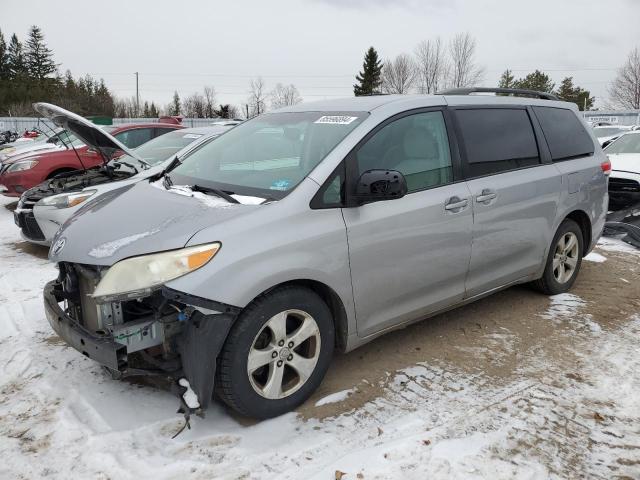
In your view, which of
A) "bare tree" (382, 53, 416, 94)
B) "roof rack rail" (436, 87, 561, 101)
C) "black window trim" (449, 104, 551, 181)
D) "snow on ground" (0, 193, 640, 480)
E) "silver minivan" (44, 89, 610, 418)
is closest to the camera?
"snow on ground" (0, 193, 640, 480)

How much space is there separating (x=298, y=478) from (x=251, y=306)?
2.80 feet

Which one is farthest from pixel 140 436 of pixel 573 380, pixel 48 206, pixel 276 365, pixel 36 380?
pixel 48 206

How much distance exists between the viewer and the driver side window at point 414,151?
3338 millimetres

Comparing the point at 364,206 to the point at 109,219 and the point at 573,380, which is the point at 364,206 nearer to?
the point at 109,219

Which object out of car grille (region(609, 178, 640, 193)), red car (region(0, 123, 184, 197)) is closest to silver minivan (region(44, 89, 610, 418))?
car grille (region(609, 178, 640, 193))

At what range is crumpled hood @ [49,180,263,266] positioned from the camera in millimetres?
2697

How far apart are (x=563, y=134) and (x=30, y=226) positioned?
5777mm

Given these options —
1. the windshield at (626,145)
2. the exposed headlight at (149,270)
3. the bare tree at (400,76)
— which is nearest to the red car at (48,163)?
the exposed headlight at (149,270)

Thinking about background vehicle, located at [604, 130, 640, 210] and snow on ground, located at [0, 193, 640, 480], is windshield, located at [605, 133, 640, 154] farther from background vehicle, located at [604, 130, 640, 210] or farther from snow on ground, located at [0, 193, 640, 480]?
snow on ground, located at [0, 193, 640, 480]

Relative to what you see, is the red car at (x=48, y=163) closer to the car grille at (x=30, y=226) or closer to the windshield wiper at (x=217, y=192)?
the car grille at (x=30, y=226)

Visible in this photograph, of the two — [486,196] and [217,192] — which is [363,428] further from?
[486,196]

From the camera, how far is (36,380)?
3.33 meters

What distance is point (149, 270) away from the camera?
260 centimetres

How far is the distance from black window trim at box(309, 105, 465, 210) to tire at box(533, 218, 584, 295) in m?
1.53
